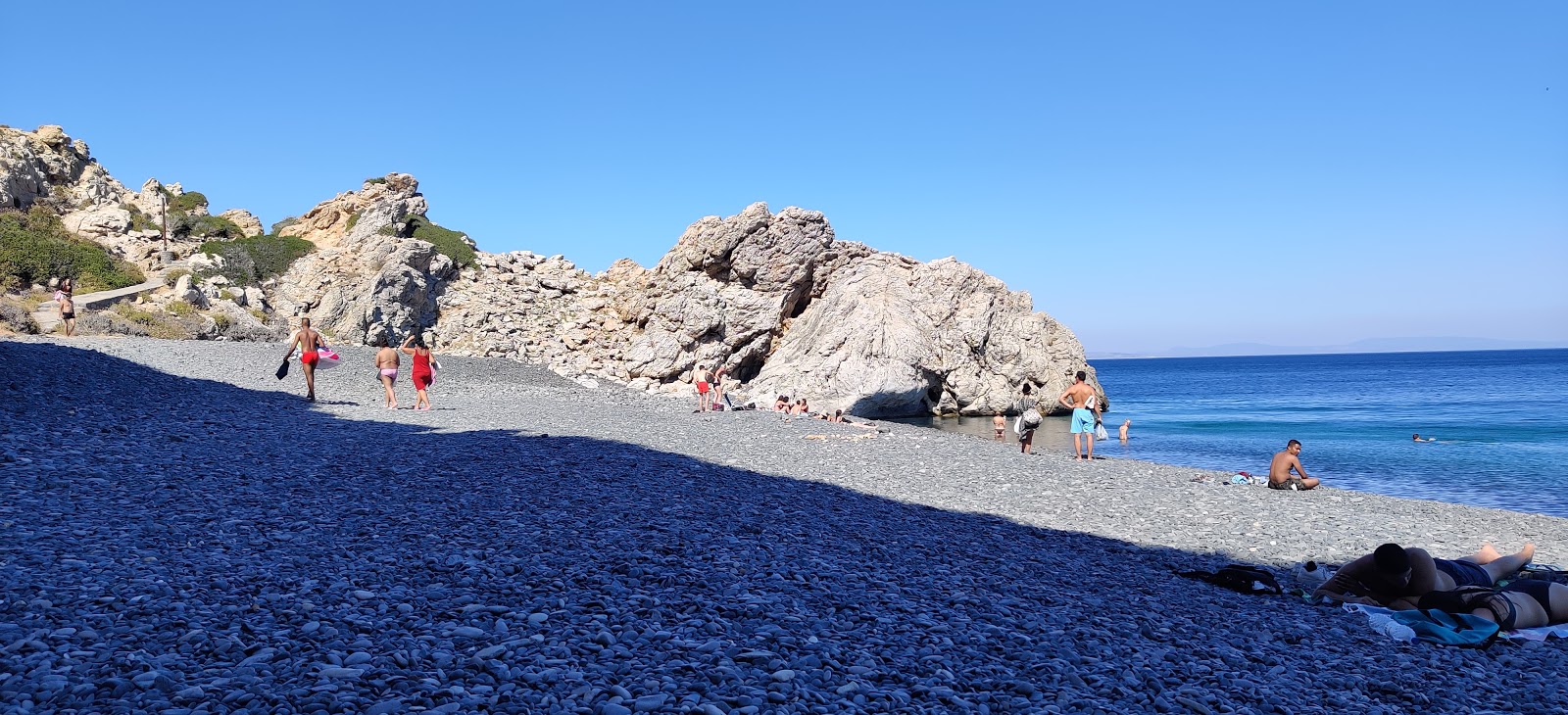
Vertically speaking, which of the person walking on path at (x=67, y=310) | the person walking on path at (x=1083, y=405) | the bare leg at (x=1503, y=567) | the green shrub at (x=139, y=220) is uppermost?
→ the green shrub at (x=139, y=220)

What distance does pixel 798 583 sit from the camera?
24.1 ft

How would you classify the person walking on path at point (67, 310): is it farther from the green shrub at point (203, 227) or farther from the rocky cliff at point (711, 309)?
the green shrub at point (203, 227)

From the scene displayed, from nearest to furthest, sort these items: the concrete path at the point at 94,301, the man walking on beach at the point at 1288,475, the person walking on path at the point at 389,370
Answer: the man walking on beach at the point at 1288,475 < the person walking on path at the point at 389,370 < the concrete path at the point at 94,301

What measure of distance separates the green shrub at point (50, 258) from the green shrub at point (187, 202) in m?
11.2

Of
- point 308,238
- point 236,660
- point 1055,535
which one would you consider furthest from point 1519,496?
point 308,238

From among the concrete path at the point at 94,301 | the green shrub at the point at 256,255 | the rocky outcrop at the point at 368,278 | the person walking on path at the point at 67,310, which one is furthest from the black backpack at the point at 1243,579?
the green shrub at the point at 256,255

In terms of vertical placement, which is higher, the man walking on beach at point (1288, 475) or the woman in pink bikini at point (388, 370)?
the woman in pink bikini at point (388, 370)

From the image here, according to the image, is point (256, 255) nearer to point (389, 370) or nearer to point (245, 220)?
point (245, 220)

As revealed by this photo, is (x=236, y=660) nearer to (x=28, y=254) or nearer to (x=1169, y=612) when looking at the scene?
(x=1169, y=612)

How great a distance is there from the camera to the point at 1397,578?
8188mm

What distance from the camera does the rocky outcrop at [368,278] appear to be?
40.2 metres

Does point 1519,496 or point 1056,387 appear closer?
point 1519,496

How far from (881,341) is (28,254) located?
3568 centimetres

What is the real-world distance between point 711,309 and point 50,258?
28033 mm
